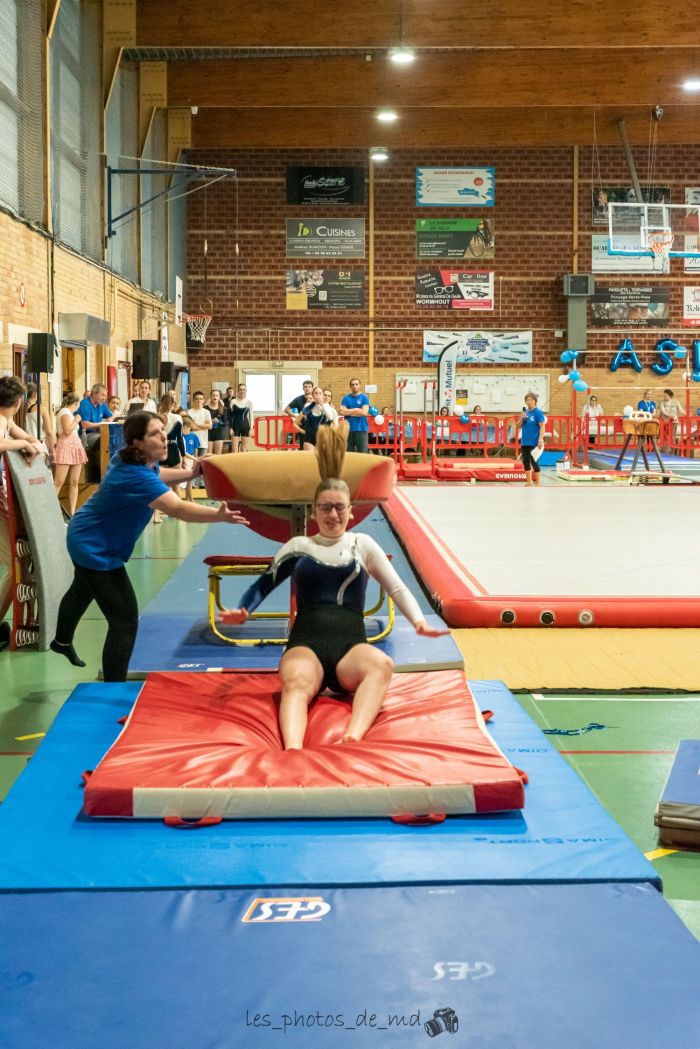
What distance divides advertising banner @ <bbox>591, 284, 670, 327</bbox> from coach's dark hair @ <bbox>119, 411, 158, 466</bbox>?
66.7ft

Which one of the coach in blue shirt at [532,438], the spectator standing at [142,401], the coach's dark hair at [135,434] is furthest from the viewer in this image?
the coach in blue shirt at [532,438]

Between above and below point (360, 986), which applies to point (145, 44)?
above

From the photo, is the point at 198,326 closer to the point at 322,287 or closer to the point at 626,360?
the point at 322,287

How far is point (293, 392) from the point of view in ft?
77.8

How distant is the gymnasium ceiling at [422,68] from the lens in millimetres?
14844

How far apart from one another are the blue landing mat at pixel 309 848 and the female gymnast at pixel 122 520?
4.20ft

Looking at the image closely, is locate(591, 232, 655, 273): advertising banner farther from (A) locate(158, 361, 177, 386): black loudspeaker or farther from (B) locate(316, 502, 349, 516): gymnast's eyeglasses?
(B) locate(316, 502, 349, 516): gymnast's eyeglasses

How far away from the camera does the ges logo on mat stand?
8.53ft

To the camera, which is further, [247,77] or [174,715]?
[247,77]

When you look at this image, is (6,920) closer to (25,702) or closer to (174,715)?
(174,715)

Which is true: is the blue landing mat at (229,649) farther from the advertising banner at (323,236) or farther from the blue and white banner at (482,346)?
the advertising banner at (323,236)

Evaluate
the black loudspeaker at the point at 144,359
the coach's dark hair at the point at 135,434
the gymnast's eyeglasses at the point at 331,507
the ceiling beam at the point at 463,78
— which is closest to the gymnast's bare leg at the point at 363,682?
the gymnast's eyeglasses at the point at 331,507

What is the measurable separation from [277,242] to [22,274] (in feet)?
40.9

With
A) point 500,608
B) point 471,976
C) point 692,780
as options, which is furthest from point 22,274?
point 471,976
